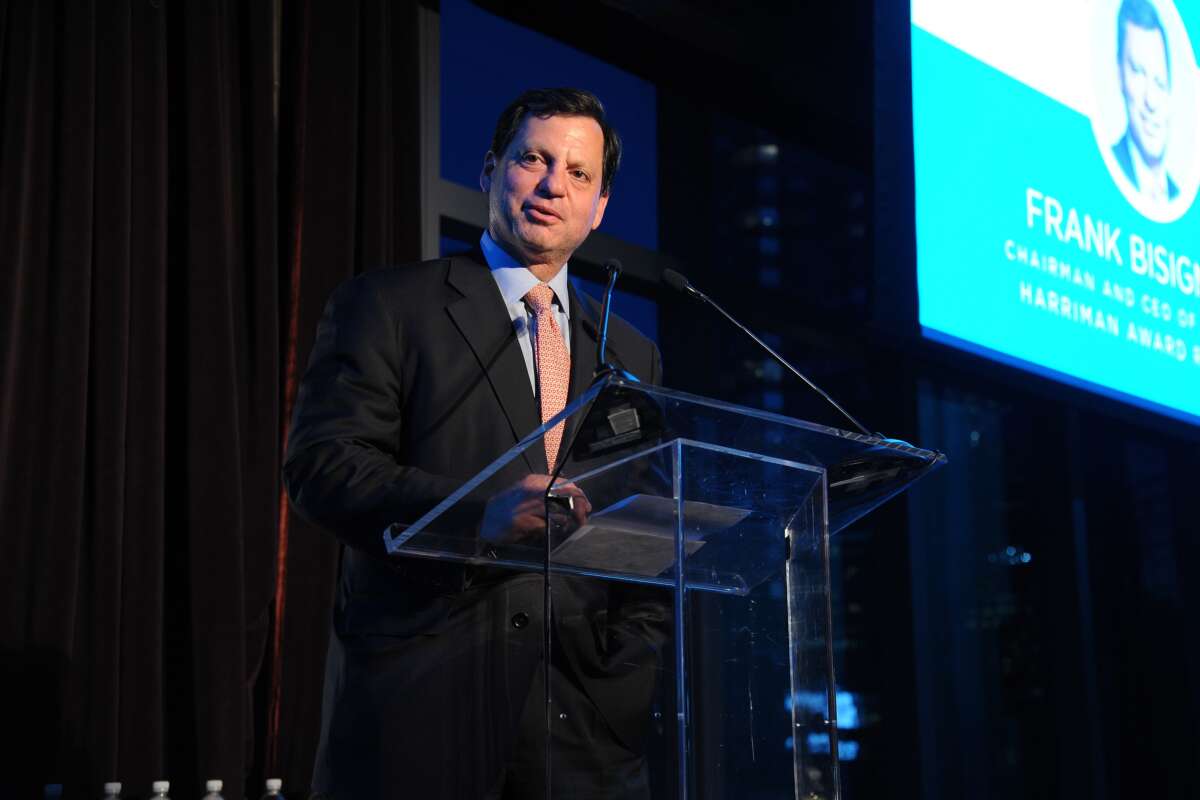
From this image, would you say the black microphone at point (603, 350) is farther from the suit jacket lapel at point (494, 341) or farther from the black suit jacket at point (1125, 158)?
the black suit jacket at point (1125, 158)

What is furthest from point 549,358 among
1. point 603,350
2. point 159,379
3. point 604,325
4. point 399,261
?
point 399,261

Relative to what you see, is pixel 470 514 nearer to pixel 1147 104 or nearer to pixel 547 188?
pixel 547 188

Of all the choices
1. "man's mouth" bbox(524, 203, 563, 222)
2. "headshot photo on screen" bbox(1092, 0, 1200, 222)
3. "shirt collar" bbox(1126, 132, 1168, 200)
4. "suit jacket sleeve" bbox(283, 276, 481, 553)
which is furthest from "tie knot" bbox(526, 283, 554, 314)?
"shirt collar" bbox(1126, 132, 1168, 200)

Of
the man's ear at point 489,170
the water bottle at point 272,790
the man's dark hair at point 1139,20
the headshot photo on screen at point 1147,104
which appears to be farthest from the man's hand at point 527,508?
the man's dark hair at point 1139,20

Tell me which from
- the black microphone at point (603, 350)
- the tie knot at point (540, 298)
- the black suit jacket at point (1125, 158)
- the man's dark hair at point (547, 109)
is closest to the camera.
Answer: the black microphone at point (603, 350)

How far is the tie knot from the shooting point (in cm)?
194

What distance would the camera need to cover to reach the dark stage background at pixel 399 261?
8.87ft

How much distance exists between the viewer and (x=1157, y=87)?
4.47 meters

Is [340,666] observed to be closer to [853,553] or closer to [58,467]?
[58,467]

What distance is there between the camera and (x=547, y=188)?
2031 millimetres

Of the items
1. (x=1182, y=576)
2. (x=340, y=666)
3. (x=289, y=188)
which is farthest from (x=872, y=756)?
(x=340, y=666)

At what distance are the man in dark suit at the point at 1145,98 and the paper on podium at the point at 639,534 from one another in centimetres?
330

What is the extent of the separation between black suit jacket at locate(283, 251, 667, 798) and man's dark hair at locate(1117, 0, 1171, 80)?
314cm

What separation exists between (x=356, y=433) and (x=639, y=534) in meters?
0.44
